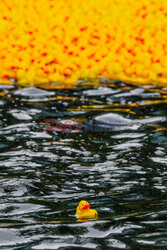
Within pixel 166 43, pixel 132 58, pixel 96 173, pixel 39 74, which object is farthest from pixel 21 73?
pixel 96 173

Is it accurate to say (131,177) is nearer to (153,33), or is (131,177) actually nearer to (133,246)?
(133,246)

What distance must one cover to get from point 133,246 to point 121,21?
7.77 metres

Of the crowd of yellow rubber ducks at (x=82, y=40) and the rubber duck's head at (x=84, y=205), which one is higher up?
the crowd of yellow rubber ducks at (x=82, y=40)

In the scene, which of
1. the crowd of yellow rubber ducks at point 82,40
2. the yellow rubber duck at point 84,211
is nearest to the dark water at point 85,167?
the yellow rubber duck at point 84,211

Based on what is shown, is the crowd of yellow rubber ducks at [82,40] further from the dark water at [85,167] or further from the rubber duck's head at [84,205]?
the rubber duck's head at [84,205]

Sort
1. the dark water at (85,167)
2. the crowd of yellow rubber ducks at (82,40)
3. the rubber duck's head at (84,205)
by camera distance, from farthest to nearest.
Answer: the crowd of yellow rubber ducks at (82,40)
the rubber duck's head at (84,205)
the dark water at (85,167)

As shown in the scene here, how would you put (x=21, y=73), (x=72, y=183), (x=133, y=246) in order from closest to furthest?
(x=133, y=246)
(x=72, y=183)
(x=21, y=73)

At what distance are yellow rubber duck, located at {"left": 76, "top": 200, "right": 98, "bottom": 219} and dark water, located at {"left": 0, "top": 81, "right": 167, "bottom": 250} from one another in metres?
0.09

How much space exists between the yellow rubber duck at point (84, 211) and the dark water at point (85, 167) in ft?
0.28

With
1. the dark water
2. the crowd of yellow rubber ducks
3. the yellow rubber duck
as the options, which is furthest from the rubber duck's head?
the crowd of yellow rubber ducks

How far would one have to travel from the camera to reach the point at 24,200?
16.8 feet

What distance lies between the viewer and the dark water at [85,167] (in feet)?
Answer: 14.1

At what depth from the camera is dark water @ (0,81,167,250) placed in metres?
4.31

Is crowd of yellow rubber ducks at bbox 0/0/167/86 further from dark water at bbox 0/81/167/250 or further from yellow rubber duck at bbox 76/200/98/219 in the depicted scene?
yellow rubber duck at bbox 76/200/98/219
